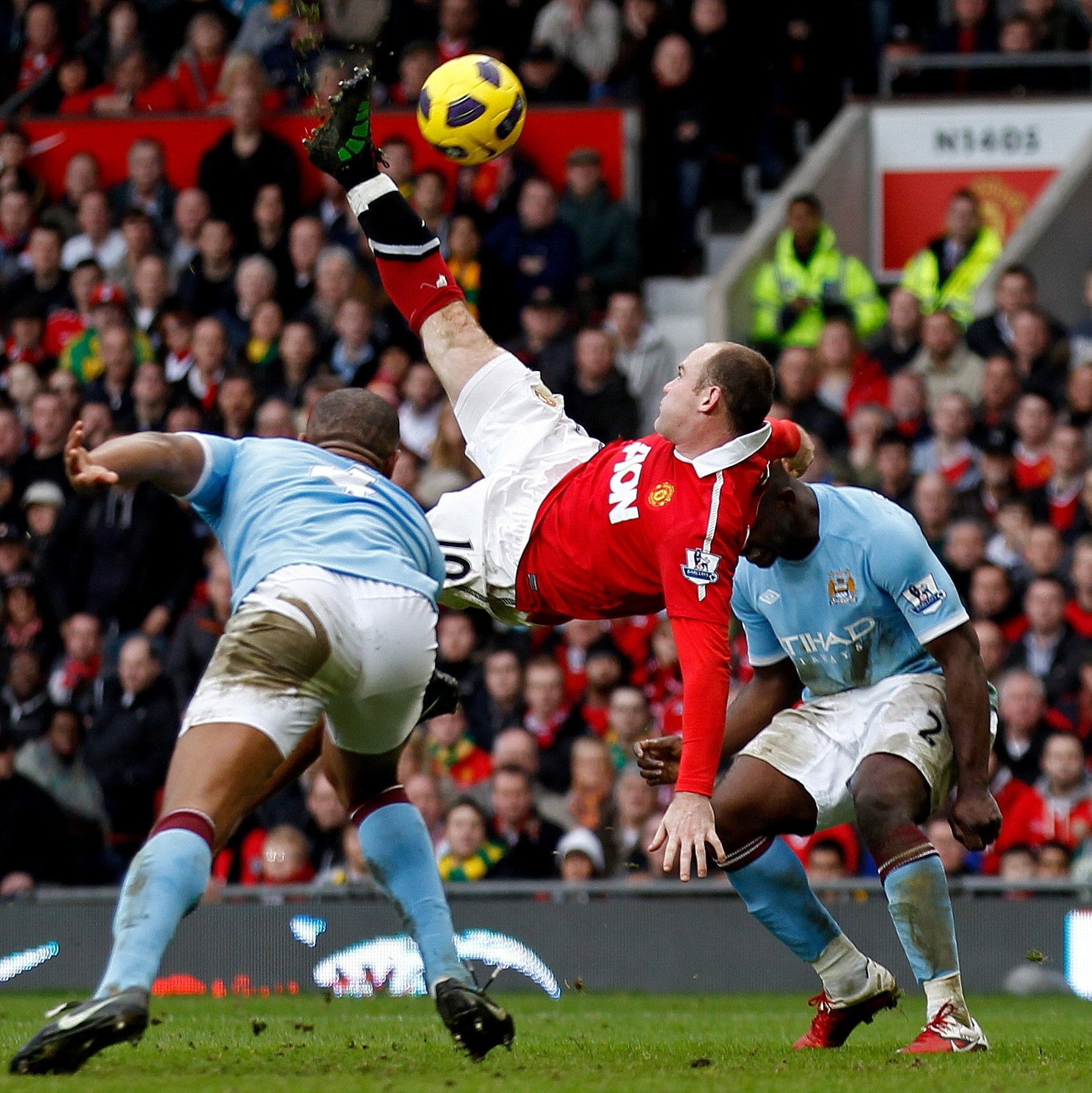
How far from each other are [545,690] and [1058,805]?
3.01 m

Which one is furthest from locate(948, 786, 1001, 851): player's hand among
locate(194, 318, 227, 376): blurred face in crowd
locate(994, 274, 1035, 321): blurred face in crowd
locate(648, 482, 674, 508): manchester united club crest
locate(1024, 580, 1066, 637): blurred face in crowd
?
locate(194, 318, 227, 376): blurred face in crowd

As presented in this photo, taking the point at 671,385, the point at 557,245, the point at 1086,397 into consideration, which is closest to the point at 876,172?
the point at 557,245

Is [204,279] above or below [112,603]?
above

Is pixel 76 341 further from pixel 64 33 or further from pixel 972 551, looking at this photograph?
pixel 972 551

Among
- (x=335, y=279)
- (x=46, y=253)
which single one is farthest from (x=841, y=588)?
(x=46, y=253)

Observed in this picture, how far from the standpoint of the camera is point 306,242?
14906 millimetres

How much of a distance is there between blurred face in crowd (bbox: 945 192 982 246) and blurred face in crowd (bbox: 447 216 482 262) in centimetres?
334

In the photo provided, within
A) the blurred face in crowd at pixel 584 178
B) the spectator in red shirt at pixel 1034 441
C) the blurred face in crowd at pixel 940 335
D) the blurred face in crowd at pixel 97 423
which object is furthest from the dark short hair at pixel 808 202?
the blurred face in crowd at pixel 97 423

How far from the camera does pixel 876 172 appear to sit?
15.5 metres

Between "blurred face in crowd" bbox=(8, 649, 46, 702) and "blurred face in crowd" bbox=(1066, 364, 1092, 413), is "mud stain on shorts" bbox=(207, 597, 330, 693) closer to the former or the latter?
"blurred face in crowd" bbox=(8, 649, 46, 702)

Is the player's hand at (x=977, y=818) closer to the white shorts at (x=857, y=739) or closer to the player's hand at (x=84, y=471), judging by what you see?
the white shorts at (x=857, y=739)

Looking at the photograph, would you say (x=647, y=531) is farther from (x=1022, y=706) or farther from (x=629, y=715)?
(x=629, y=715)

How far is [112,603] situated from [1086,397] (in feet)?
21.4

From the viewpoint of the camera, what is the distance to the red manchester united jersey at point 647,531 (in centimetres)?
632
